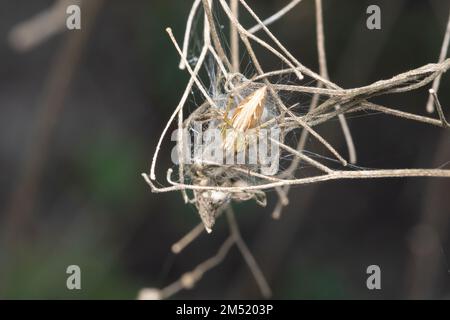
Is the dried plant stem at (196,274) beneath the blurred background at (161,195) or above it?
beneath

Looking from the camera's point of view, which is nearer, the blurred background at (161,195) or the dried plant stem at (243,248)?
the dried plant stem at (243,248)

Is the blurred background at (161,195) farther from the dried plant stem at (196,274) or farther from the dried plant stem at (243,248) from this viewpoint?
the dried plant stem at (196,274)

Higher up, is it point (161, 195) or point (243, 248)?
point (161, 195)

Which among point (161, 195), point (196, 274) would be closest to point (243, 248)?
point (196, 274)

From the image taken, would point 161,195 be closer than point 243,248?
No

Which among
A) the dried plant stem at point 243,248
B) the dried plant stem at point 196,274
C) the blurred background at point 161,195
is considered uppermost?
the blurred background at point 161,195

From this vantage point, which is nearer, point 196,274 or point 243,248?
point 196,274

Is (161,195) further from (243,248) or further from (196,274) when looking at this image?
(196,274)

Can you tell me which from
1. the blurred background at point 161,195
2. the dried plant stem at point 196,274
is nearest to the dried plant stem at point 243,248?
the dried plant stem at point 196,274

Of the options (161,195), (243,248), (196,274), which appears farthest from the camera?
(161,195)

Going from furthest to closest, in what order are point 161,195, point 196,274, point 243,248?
1. point 161,195
2. point 243,248
3. point 196,274
